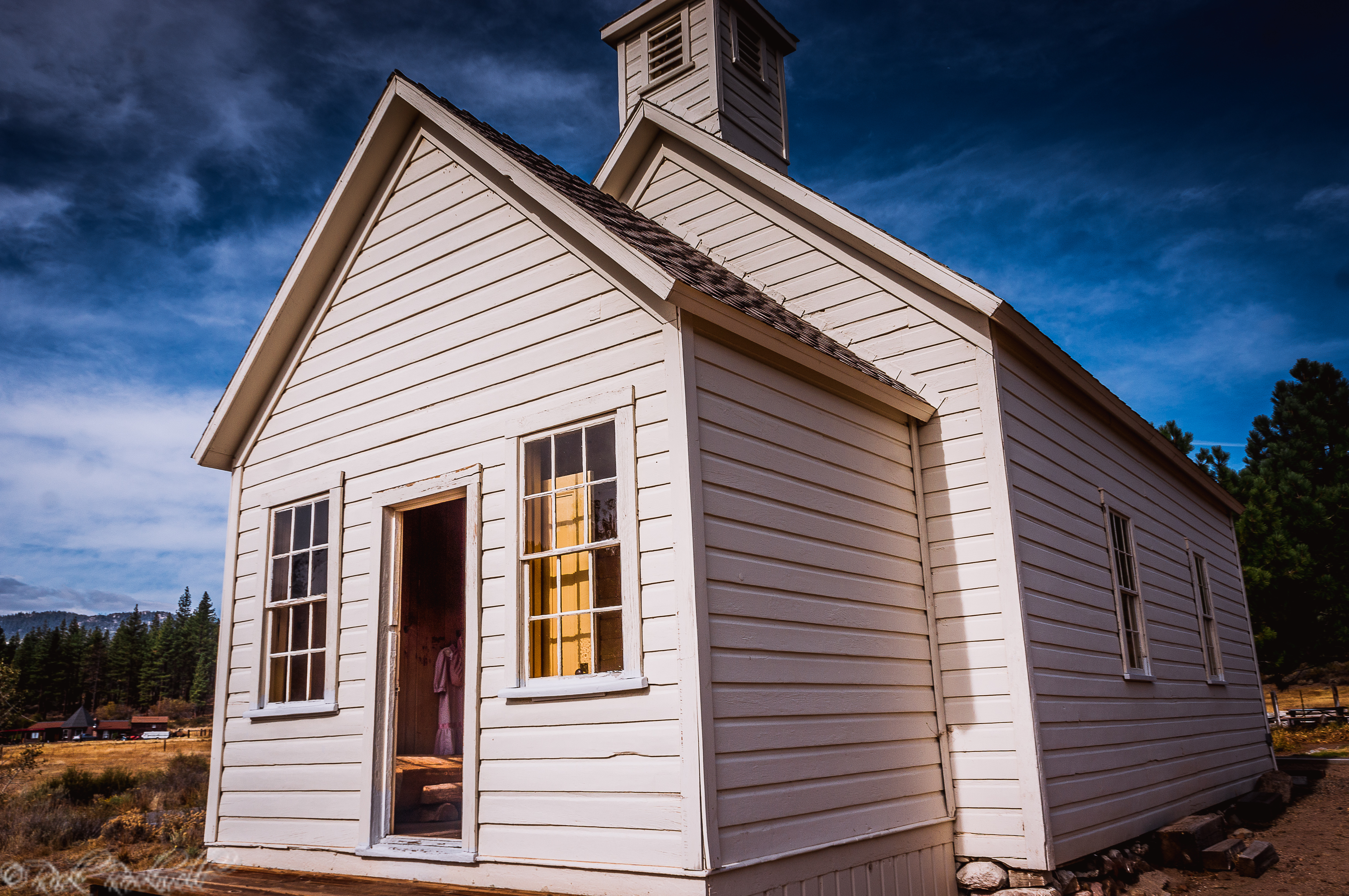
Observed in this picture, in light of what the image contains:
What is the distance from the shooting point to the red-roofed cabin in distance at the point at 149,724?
54531 mm

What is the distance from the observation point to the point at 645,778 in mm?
5000

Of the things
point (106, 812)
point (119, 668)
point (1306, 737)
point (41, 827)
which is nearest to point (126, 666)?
point (119, 668)

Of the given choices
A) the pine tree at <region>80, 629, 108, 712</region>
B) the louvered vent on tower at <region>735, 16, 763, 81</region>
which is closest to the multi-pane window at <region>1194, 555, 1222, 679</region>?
the louvered vent on tower at <region>735, 16, 763, 81</region>

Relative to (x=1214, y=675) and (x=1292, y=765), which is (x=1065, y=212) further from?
(x=1214, y=675)

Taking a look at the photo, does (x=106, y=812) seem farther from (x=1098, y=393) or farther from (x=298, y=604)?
(x=1098, y=393)

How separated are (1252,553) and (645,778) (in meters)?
29.7

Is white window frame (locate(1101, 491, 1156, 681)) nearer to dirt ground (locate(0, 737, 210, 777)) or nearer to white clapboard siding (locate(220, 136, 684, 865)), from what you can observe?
white clapboard siding (locate(220, 136, 684, 865))

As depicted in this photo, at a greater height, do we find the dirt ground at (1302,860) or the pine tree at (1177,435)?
the pine tree at (1177,435)

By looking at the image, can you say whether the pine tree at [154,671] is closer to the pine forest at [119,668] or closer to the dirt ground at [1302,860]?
the pine forest at [119,668]

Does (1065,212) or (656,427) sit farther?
(1065,212)

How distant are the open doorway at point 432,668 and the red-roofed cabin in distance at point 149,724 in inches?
2069

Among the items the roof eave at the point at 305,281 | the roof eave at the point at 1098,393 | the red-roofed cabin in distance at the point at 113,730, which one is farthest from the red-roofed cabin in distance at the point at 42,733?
the roof eave at the point at 1098,393

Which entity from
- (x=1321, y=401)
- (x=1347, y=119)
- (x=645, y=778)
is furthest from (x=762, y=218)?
(x=1347, y=119)

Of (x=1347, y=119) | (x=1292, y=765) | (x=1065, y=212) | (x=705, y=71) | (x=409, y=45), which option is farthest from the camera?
(x=1065, y=212)
